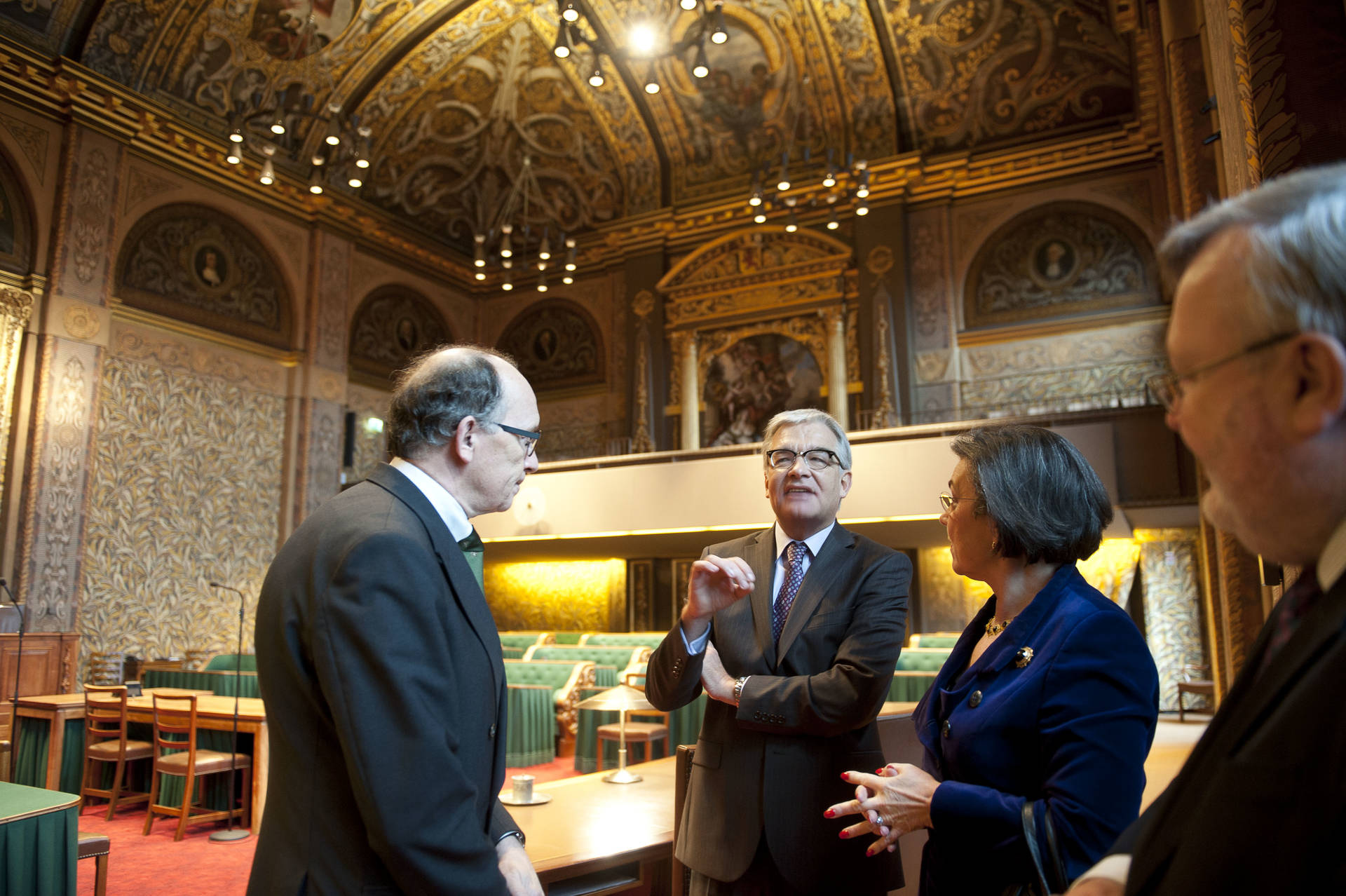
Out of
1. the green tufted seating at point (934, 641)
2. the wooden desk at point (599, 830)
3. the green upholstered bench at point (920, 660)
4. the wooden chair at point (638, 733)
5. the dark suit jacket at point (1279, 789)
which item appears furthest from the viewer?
the green tufted seating at point (934, 641)

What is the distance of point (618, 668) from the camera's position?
1021cm

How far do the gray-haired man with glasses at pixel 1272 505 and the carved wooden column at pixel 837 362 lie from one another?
13.0 m

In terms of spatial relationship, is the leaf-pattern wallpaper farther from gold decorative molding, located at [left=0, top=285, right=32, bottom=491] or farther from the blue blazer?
the blue blazer

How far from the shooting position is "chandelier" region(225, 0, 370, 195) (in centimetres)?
1166

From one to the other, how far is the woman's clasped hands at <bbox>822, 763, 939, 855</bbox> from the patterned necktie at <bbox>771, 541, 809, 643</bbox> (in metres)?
0.59

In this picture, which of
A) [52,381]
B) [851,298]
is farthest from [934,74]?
[52,381]

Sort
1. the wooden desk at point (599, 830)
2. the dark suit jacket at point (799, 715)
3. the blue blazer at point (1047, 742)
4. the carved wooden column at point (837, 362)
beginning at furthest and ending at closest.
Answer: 1. the carved wooden column at point (837, 362)
2. the wooden desk at point (599, 830)
3. the dark suit jacket at point (799, 715)
4. the blue blazer at point (1047, 742)

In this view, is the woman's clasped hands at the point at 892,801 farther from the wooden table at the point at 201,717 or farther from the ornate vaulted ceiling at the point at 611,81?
the ornate vaulted ceiling at the point at 611,81

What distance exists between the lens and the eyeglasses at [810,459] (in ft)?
7.00

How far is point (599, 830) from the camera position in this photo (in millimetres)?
3039

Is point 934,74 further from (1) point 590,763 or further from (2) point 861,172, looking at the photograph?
(1) point 590,763

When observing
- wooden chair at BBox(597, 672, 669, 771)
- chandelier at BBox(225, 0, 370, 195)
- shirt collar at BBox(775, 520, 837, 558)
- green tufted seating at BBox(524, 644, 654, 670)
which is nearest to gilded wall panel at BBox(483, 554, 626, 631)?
green tufted seating at BBox(524, 644, 654, 670)

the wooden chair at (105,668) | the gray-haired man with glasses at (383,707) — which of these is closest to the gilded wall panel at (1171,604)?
the gray-haired man with glasses at (383,707)

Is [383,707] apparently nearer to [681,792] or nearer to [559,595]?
[681,792]
